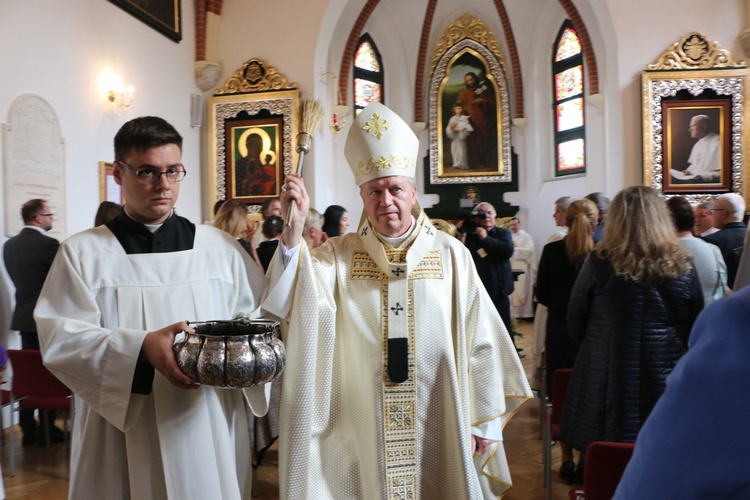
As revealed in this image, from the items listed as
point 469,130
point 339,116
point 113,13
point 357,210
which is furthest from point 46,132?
point 469,130

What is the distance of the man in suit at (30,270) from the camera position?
15.8ft

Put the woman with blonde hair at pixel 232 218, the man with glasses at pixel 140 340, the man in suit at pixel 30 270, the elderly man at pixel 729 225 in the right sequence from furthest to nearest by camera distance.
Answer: the man in suit at pixel 30 270 < the elderly man at pixel 729 225 < the woman with blonde hair at pixel 232 218 < the man with glasses at pixel 140 340

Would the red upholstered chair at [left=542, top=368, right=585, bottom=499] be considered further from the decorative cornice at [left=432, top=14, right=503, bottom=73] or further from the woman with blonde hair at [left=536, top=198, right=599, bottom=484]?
the decorative cornice at [left=432, top=14, right=503, bottom=73]

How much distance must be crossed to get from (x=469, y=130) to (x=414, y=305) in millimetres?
12236

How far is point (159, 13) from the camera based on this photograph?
834cm

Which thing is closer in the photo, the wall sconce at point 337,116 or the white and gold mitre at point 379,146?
the white and gold mitre at point 379,146

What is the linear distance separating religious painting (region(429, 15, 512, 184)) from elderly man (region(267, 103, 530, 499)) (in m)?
11.8

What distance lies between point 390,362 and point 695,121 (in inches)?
323

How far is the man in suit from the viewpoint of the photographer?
483 cm

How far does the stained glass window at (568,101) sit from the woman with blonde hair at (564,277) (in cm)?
869

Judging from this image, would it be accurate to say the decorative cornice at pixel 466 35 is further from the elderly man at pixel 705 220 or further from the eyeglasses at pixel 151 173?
the eyeglasses at pixel 151 173

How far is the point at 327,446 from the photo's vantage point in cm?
228

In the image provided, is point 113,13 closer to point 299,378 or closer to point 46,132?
point 46,132

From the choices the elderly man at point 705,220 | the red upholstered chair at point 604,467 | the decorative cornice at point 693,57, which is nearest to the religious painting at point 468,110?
the decorative cornice at point 693,57
